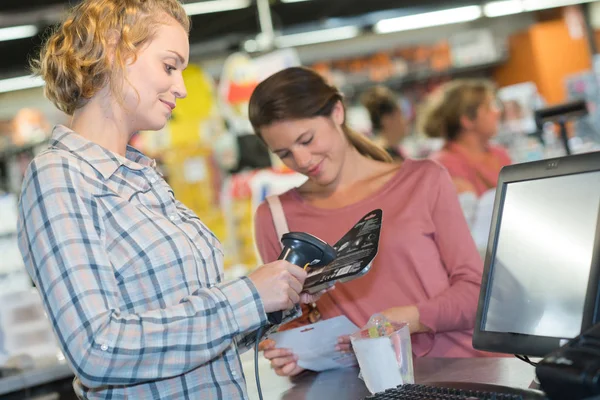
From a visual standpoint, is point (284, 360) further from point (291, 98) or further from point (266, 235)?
point (291, 98)

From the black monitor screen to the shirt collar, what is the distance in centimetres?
73

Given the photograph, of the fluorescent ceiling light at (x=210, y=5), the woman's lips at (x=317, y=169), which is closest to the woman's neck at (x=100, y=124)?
the woman's lips at (x=317, y=169)

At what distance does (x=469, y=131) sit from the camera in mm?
4949

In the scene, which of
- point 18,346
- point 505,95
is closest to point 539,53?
point 505,95

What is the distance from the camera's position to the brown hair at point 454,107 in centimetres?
497

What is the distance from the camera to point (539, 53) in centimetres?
1087

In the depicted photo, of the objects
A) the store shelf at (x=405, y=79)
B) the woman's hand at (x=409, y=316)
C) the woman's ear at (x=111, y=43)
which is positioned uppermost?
the store shelf at (x=405, y=79)

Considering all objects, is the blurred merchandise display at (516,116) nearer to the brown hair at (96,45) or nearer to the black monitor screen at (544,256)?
the black monitor screen at (544,256)

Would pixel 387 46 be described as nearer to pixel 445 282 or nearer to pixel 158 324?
pixel 445 282

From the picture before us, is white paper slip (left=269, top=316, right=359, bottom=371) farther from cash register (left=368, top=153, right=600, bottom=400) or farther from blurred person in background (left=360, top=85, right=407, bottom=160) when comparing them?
blurred person in background (left=360, top=85, right=407, bottom=160)

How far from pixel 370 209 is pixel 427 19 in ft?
27.9

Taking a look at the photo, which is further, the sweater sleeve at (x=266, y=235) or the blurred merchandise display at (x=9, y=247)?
the blurred merchandise display at (x=9, y=247)

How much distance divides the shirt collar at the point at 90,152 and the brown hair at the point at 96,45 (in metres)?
0.08

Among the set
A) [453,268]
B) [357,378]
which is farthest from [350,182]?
[357,378]
